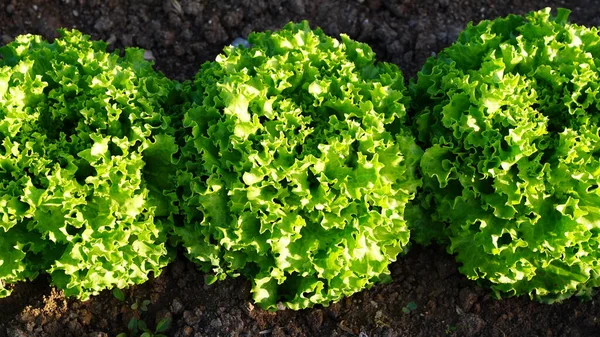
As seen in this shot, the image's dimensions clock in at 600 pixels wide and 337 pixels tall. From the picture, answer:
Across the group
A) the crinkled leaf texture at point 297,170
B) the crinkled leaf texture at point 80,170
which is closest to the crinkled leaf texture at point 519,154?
the crinkled leaf texture at point 297,170

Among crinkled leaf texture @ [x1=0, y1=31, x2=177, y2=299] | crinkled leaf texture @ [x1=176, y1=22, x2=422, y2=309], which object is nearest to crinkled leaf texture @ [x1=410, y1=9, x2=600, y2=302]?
crinkled leaf texture @ [x1=176, y1=22, x2=422, y2=309]

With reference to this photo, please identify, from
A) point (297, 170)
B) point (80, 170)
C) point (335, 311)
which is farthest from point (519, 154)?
Answer: point (80, 170)

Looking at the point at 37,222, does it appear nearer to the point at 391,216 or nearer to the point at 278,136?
the point at 278,136

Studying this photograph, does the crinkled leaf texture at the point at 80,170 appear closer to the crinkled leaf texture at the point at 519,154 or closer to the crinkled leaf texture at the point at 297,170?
the crinkled leaf texture at the point at 297,170

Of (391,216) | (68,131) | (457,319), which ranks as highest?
(68,131)

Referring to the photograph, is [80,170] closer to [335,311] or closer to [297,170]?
[297,170]

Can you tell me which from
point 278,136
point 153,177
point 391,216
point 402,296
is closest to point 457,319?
point 402,296
